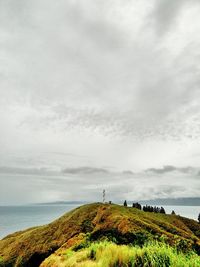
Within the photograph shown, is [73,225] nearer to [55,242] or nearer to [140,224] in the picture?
[55,242]

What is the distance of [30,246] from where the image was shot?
38156 millimetres

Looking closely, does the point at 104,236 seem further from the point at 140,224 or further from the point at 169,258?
the point at 169,258

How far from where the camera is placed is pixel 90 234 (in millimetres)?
32312

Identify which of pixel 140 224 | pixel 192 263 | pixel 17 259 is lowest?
pixel 17 259

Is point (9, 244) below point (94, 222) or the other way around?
below

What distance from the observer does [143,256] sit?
1091 centimetres

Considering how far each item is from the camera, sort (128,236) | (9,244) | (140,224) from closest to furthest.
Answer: (128,236) < (140,224) < (9,244)

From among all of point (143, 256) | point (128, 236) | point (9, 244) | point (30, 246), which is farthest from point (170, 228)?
point (143, 256)

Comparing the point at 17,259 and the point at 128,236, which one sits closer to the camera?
the point at 128,236

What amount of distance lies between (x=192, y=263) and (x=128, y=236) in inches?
874

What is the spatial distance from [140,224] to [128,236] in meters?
2.94

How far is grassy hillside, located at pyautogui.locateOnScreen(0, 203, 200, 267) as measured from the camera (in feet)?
100

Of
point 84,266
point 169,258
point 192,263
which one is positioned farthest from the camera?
point 84,266

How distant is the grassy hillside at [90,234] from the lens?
30547 mm
